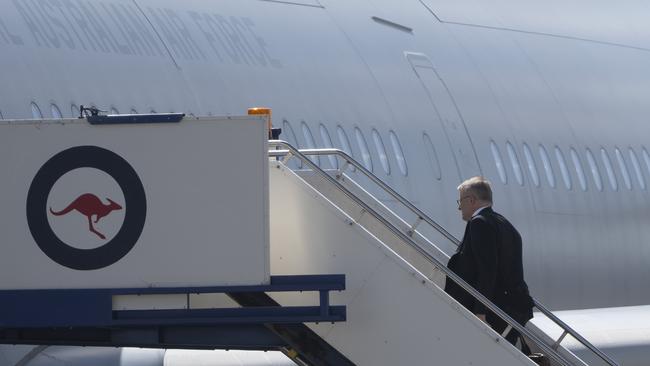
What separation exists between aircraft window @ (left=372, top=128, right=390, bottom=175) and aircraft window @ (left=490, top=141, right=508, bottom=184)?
1.93m

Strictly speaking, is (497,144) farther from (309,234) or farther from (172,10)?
(309,234)

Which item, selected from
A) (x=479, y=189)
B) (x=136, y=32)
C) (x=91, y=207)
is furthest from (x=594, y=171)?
(x=91, y=207)

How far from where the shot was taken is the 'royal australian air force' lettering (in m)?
10.5

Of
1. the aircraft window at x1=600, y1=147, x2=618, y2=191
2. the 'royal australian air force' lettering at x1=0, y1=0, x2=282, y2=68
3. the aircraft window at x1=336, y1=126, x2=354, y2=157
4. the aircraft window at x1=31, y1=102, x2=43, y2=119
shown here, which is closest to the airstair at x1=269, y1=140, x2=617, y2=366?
the aircraft window at x1=31, y1=102, x2=43, y2=119

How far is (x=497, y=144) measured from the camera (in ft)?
49.7

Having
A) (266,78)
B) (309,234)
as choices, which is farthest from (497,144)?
(309,234)

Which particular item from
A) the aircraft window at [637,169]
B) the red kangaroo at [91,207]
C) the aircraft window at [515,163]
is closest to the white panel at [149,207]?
the red kangaroo at [91,207]

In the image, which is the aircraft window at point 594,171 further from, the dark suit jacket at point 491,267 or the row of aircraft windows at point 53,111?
the dark suit jacket at point 491,267

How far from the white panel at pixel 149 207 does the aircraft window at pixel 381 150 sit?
5.96 m

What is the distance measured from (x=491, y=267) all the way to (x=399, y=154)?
18.2ft

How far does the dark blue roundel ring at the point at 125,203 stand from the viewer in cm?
730

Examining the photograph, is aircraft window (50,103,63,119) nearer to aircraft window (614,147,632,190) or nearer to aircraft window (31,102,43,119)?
aircraft window (31,102,43,119)

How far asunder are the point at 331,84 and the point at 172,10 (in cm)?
184

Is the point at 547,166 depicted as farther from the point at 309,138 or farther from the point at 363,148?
the point at 309,138
